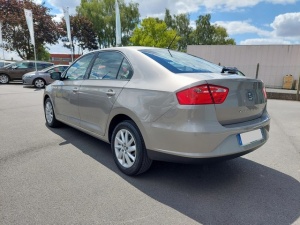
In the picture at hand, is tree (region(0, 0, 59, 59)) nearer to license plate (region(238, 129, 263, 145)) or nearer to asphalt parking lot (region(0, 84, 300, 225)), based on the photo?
asphalt parking lot (region(0, 84, 300, 225))

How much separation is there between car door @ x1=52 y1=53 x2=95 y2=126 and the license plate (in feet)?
8.61

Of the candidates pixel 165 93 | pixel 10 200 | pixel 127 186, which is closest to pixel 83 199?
pixel 127 186

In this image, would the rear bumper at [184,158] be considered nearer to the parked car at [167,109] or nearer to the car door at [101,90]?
the parked car at [167,109]

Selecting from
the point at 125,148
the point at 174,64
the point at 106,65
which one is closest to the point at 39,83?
the point at 106,65

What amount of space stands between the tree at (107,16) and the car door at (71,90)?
3707 centimetres

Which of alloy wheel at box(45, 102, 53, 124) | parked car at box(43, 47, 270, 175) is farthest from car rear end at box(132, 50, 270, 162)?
alloy wheel at box(45, 102, 53, 124)

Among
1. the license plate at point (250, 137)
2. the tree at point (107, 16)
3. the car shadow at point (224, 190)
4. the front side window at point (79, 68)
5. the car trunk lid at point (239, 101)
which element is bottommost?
the car shadow at point (224, 190)

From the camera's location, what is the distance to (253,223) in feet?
7.39

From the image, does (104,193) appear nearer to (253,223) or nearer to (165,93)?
(165,93)

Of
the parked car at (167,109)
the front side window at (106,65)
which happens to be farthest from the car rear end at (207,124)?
A: the front side window at (106,65)

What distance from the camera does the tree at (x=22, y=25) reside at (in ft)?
86.5

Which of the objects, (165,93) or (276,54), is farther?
(276,54)

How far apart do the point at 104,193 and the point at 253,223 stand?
60.4 inches

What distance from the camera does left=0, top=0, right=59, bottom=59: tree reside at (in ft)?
86.5
